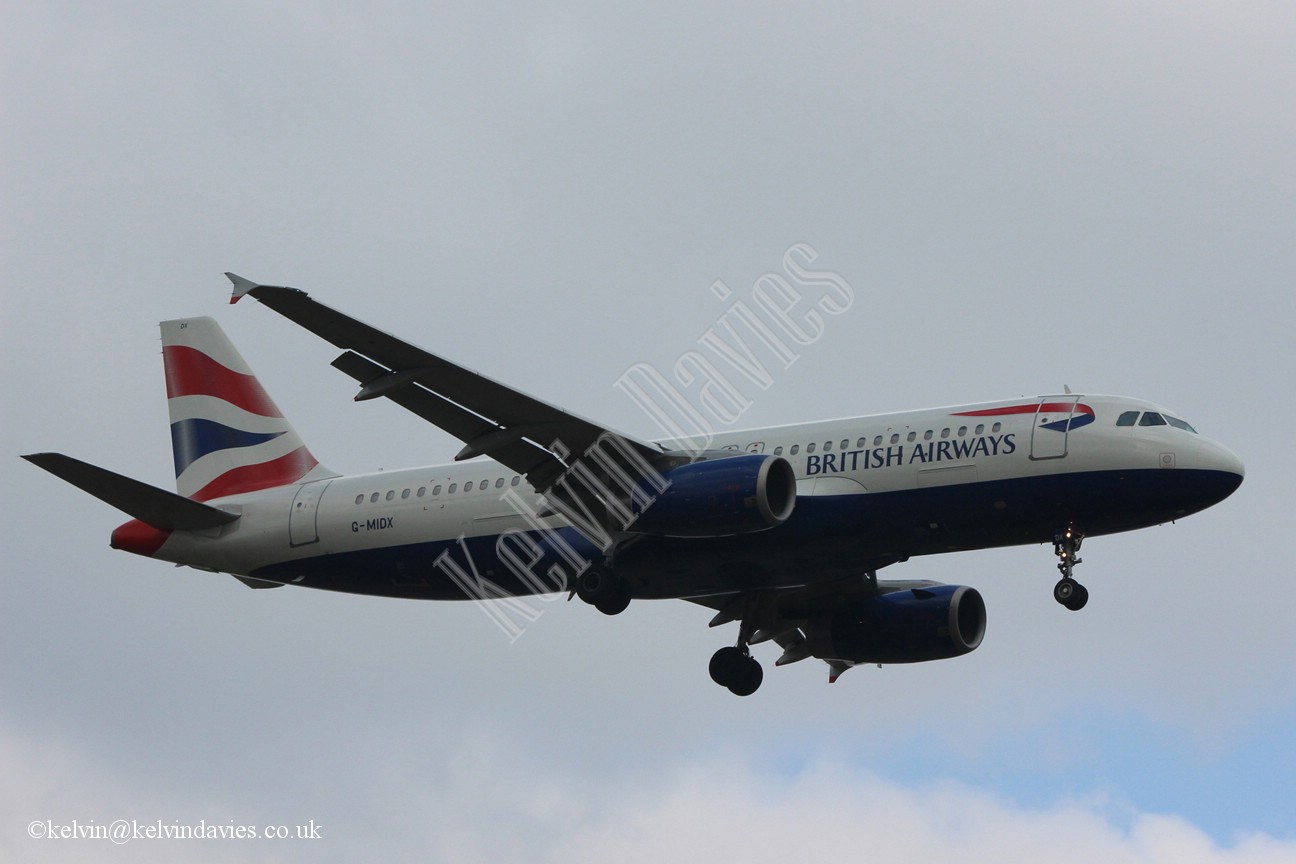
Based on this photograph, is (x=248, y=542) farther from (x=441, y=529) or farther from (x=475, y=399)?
(x=475, y=399)

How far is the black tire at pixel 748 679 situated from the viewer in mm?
41531

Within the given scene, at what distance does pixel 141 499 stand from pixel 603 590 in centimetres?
1063

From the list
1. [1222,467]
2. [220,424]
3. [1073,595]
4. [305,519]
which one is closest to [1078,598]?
[1073,595]

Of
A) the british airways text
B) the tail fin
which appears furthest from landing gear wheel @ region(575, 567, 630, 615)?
the tail fin

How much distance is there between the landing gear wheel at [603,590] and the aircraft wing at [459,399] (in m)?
2.05

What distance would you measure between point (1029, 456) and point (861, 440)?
3270 millimetres

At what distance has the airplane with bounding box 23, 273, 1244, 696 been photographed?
3400 cm

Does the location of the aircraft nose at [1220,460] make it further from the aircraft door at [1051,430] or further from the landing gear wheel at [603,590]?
the landing gear wheel at [603,590]

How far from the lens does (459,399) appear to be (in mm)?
34781

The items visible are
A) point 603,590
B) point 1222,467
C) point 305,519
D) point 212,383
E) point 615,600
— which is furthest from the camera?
point 212,383

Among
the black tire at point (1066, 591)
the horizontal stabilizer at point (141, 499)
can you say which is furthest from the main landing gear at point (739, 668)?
the horizontal stabilizer at point (141, 499)

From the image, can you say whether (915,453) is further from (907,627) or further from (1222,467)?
(907,627)

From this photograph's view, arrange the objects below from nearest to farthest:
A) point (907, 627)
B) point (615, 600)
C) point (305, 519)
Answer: point (615, 600), point (305, 519), point (907, 627)

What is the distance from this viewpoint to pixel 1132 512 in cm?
3409
